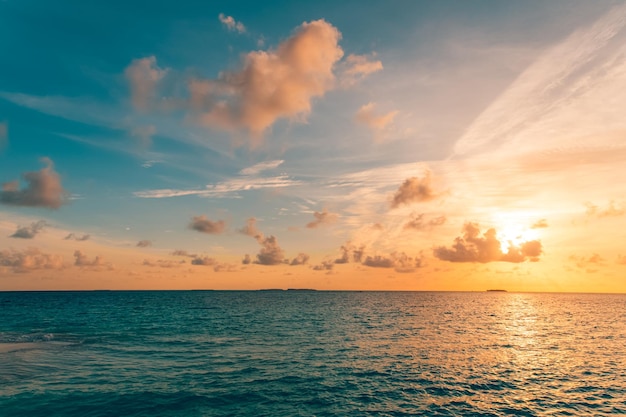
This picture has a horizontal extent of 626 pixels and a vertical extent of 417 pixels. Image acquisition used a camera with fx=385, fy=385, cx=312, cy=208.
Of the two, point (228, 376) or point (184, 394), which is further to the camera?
point (228, 376)

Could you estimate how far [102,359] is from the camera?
1876 inches

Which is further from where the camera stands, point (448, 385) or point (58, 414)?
point (448, 385)

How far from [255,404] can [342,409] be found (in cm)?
711

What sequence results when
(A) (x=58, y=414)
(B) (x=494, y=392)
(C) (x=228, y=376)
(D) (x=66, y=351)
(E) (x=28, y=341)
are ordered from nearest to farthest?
(A) (x=58, y=414)
(B) (x=494, y=392)
(C) (x=228, y=376)
(D) (x=66, y=351)
(E) (x=28, y=341)

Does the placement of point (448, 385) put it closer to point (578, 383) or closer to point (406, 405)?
point (406, 405)

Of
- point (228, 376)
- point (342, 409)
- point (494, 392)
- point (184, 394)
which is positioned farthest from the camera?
point (228, 376)

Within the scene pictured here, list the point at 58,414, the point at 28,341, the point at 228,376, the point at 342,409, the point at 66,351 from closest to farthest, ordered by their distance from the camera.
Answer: the point at 58,414
the point at 342,409
the point at 228,376
the point at 66,351
the point at 28,341

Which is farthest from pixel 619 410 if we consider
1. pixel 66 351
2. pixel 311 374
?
pixel 66 351

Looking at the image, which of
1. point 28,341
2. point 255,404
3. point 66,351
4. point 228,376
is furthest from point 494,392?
point 28,341

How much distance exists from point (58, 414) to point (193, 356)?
2220 cm

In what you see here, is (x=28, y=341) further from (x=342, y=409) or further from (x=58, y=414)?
(x=342, y=409)

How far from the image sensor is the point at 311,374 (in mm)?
41406

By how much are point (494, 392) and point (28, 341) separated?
216 ft

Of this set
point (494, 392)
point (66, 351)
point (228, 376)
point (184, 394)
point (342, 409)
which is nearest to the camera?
point (342, 409)
